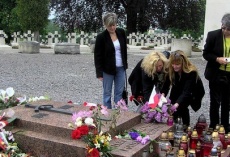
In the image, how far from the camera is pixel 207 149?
3.36 metres

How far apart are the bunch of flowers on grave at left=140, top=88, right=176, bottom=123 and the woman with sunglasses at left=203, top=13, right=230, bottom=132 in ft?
2.45

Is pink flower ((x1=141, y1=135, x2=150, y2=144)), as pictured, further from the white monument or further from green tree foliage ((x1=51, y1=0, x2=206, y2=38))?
green tree foliage ((x1=51, y1=0, x2=206, y2=38))

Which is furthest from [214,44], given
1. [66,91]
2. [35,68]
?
[35,68]

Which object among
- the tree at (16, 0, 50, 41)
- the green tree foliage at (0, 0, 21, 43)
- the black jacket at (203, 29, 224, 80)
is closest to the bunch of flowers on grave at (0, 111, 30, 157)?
the black jacket at (203, 29, 224, 80)

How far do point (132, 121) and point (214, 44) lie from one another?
1.45m

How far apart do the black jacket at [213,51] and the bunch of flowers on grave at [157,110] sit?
781 mm

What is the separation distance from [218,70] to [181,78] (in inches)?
17.9

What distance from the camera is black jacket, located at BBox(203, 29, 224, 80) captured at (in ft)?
14.7

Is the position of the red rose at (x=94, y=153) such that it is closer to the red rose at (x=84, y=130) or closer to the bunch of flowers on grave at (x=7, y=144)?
the red rose at (x=84, y=130)

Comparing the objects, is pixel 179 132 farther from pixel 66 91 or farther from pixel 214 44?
pixel 66 91

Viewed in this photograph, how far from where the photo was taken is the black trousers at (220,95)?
14.7 ft

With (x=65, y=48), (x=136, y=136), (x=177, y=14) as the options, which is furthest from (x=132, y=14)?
(x=136, y=136)

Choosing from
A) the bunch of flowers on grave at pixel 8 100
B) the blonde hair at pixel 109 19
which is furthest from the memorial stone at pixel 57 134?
the blonde hair at pixel 109 19

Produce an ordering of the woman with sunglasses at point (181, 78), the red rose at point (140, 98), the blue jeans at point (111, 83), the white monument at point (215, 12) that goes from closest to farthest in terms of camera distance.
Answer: the woman with sunglasses at point (181, 78), the red rose at point (140, 98), the blue jeans at point (111, 83), the white monument at point (215, 12)
